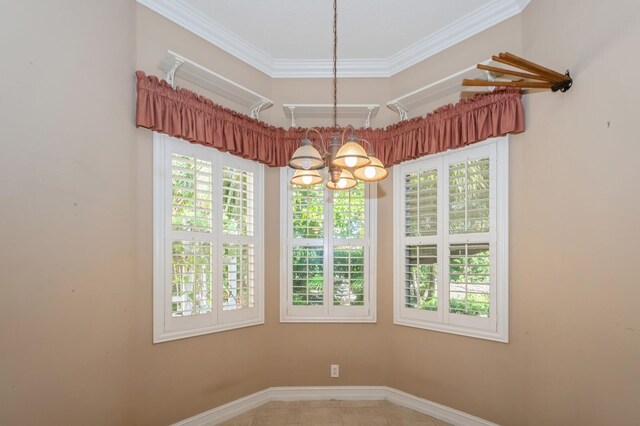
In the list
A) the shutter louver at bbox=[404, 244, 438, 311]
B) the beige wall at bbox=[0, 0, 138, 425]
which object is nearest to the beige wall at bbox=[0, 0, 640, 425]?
the beige wall at bbox=[0, 0, 138, 425]

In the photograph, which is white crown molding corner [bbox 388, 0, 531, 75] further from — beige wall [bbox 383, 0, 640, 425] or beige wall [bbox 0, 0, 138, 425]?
beige wall [bbox 0, 0, 138, 425]

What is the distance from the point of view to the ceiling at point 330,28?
256cm

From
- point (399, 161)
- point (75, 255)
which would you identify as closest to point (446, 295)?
point (399, 161)

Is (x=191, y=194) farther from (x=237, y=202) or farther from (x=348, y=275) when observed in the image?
(x=348, y=275)

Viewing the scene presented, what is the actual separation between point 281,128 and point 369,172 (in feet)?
5.43

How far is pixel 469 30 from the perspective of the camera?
9.00ft

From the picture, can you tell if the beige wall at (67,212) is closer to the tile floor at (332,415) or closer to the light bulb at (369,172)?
the tile floor at (332,415)

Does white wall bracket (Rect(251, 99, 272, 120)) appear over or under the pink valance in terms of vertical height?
over

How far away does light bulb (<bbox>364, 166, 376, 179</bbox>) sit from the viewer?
1800 millimetres

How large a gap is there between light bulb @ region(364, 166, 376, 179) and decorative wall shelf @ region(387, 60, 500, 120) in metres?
1.28

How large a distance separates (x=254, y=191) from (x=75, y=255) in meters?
1.53

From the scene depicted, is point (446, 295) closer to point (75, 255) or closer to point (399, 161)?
point (399, 161)

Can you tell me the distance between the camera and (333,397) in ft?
10.4

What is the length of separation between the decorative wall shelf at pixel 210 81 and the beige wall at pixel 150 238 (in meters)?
0.14
